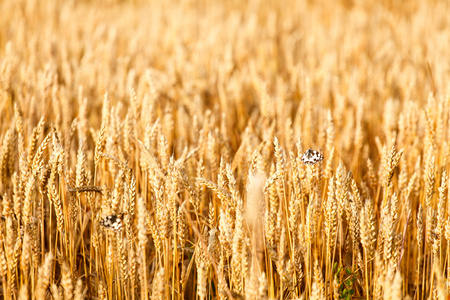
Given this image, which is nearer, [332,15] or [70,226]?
[70,226]

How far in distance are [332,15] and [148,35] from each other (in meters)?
1.96

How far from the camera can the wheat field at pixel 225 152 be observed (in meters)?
1.10

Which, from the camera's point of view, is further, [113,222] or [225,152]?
[225,152]

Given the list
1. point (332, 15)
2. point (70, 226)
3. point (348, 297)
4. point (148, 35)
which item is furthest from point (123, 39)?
point (348, 297)

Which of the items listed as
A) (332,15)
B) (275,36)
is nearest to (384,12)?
(332,15)

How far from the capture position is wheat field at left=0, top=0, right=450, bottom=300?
1.10 m

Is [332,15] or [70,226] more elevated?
[332,15]

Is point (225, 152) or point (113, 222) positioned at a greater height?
point (225, 152)

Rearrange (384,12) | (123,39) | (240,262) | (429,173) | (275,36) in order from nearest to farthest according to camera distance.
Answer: (240,262) < (429,173) < (123,39) < (275,36) < (384,12)

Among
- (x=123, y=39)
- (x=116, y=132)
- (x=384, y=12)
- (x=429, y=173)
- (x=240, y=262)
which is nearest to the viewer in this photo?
(x=240, y=262)

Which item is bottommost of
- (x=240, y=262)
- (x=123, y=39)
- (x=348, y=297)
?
(x=348, y=297)

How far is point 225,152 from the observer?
5.31ft

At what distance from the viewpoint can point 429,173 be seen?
118cm

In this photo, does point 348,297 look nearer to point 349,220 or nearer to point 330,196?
point 349,220
